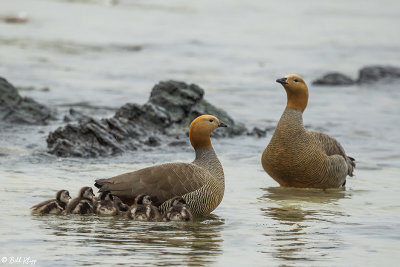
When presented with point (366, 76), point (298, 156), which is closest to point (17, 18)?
point (366, 76)

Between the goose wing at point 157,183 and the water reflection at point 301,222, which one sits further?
the goose wing at point 157,183

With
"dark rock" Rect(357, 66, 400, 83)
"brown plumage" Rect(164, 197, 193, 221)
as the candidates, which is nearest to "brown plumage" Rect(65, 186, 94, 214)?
"brown plumage" Rect(164, 197, 193, 221)

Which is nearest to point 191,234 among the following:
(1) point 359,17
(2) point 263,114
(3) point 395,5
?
(2) point 263,114

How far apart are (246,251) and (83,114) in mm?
9081

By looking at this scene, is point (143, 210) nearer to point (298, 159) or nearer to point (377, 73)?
point (298, 159)

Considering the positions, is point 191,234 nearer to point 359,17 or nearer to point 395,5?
point 359,17

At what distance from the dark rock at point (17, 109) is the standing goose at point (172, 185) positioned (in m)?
6.57

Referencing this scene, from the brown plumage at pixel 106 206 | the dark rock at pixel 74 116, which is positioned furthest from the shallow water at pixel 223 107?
the dark rock at pixel 74 116

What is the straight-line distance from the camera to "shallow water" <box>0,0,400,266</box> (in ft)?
26.8

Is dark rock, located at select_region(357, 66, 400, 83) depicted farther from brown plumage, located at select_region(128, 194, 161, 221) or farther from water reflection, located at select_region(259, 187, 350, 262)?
brown plumage, located at select_region(128, 194, 161, 221)

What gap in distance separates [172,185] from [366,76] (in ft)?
52.3

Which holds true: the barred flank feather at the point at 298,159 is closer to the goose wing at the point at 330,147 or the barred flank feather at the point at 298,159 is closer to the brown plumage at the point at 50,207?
the goose wing at the point at 330,147

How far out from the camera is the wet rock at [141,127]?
13109mm

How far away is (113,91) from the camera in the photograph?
69.4 ft
